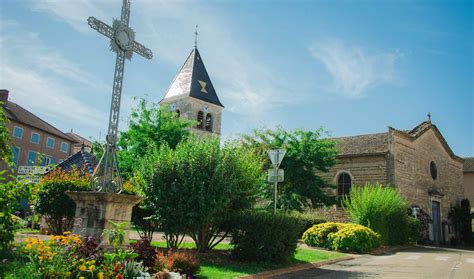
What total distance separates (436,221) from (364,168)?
359 inches

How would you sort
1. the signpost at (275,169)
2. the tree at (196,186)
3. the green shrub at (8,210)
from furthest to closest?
the signpost at (275,169) < the tree at (196,186) < the green shrub at (8,210)

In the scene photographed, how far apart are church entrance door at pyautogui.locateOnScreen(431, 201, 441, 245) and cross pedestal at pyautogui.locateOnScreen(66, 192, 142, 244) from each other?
29141mm

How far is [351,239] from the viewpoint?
15.6 metres

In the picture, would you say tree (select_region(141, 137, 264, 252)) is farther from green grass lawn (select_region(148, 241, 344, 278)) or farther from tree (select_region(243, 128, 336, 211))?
tree (select_region(243, 128, 336, 211))

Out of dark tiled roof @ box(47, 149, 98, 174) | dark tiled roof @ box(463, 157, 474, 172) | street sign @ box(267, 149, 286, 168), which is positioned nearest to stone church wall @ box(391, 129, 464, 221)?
dark tiled roof @ box(463, 157, 474, 172)

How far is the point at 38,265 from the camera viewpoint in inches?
198

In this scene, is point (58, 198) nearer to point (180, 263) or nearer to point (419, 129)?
point (180, 263)

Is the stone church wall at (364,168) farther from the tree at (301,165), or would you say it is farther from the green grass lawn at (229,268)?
the green grass lawn at (229,268)

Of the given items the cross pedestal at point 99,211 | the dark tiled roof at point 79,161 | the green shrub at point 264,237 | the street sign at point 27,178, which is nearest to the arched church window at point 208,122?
the dark tiled roof at point 79,161

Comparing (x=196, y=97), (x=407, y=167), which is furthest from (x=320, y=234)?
(x=196, y=97)

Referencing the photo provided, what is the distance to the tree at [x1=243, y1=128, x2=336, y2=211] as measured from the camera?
21.2 meters

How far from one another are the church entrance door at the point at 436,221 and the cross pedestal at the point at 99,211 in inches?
1147

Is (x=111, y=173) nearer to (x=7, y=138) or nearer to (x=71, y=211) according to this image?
(x=7, y=138)

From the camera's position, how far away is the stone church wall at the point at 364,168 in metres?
26.4
